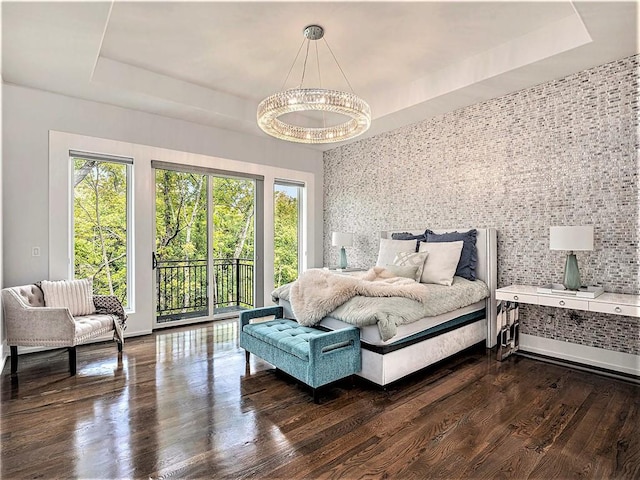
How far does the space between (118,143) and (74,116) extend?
0.50m

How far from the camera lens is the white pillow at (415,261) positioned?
3.94 meters

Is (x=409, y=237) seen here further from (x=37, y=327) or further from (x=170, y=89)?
(x=37, y=327)

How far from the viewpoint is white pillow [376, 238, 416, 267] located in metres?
4.48

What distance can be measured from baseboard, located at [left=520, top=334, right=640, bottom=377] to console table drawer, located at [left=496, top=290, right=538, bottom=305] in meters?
0.71

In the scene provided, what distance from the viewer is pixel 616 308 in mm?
2768

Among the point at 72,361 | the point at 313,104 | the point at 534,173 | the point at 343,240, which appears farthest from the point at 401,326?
the point at 72,361

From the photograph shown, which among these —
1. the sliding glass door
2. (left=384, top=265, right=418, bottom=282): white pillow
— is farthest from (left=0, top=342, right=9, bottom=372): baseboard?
(left=384, top=265, right=418, bottom=282): white pillow

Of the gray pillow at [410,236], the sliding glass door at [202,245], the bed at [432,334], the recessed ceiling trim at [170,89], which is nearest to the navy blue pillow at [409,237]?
the gray pillow at [410,236]

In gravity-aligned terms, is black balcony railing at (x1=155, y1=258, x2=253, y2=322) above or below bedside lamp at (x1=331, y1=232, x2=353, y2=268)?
below

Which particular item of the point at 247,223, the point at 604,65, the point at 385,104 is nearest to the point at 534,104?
the point at 604,65

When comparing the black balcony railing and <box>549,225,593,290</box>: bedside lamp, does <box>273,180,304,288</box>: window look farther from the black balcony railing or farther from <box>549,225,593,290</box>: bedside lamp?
<box>549,225,593,290</box>: bedside lamp

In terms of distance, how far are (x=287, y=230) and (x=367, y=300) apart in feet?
10.7

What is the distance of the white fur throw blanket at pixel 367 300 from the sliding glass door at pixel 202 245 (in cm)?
220

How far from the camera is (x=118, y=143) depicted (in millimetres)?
4250
